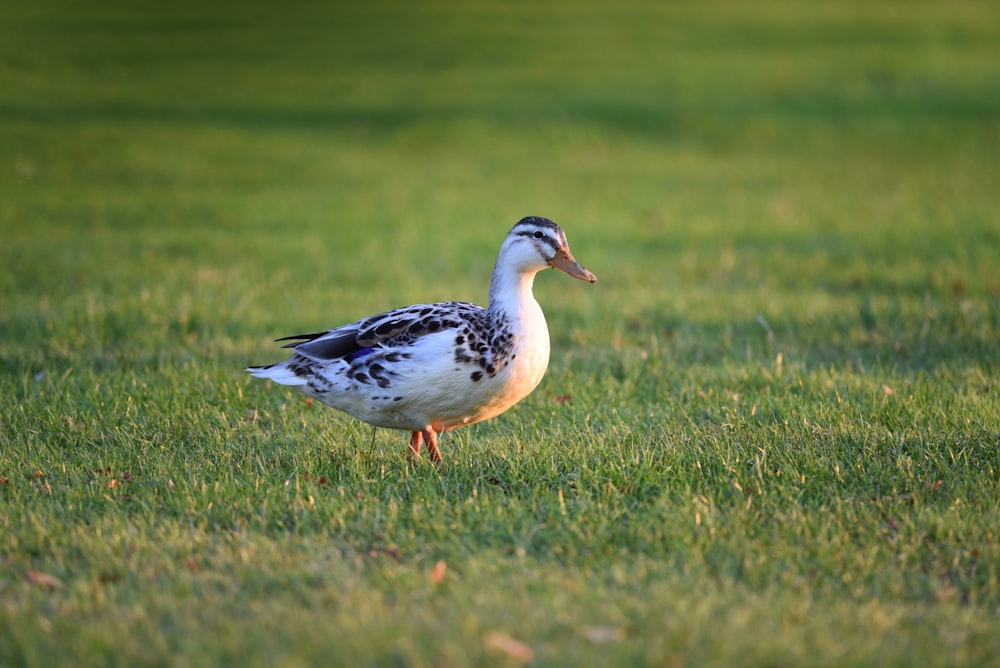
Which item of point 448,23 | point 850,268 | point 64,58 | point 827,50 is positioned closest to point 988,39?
point 827,50

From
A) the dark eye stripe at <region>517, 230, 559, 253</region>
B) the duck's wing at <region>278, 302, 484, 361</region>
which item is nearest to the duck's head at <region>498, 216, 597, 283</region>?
the dark eye stripe at <region>517, 230, 559, 253</region>

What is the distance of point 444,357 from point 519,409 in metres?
1.56

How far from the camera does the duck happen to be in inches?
208

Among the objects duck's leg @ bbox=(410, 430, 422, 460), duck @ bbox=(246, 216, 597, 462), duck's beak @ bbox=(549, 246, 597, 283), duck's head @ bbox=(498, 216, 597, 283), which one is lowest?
duck's leg @ bbox=(410, 430, 422, 460)

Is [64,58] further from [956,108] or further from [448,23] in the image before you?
[956,108]

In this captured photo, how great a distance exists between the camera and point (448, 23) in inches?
1248

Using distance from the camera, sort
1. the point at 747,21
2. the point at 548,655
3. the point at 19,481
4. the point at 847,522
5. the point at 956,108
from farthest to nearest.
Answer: the point at 747,21
the point at 956,108
the point at 19,481
the point at 847,522
the point at 548,655

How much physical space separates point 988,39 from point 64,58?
24.1 metres

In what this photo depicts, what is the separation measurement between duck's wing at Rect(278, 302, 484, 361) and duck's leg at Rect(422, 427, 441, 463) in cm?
52

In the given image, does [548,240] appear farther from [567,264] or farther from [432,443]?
[432,443]

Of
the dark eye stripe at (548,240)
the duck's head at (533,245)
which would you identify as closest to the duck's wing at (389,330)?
the duck's head at (533,245)

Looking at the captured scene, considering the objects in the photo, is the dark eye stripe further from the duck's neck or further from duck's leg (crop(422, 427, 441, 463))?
duck's leg (crop(422, 427, 441, 463))

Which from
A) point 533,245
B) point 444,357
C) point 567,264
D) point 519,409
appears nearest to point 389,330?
point 444,357

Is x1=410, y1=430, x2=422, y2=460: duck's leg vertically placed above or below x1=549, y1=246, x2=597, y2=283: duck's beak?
below
